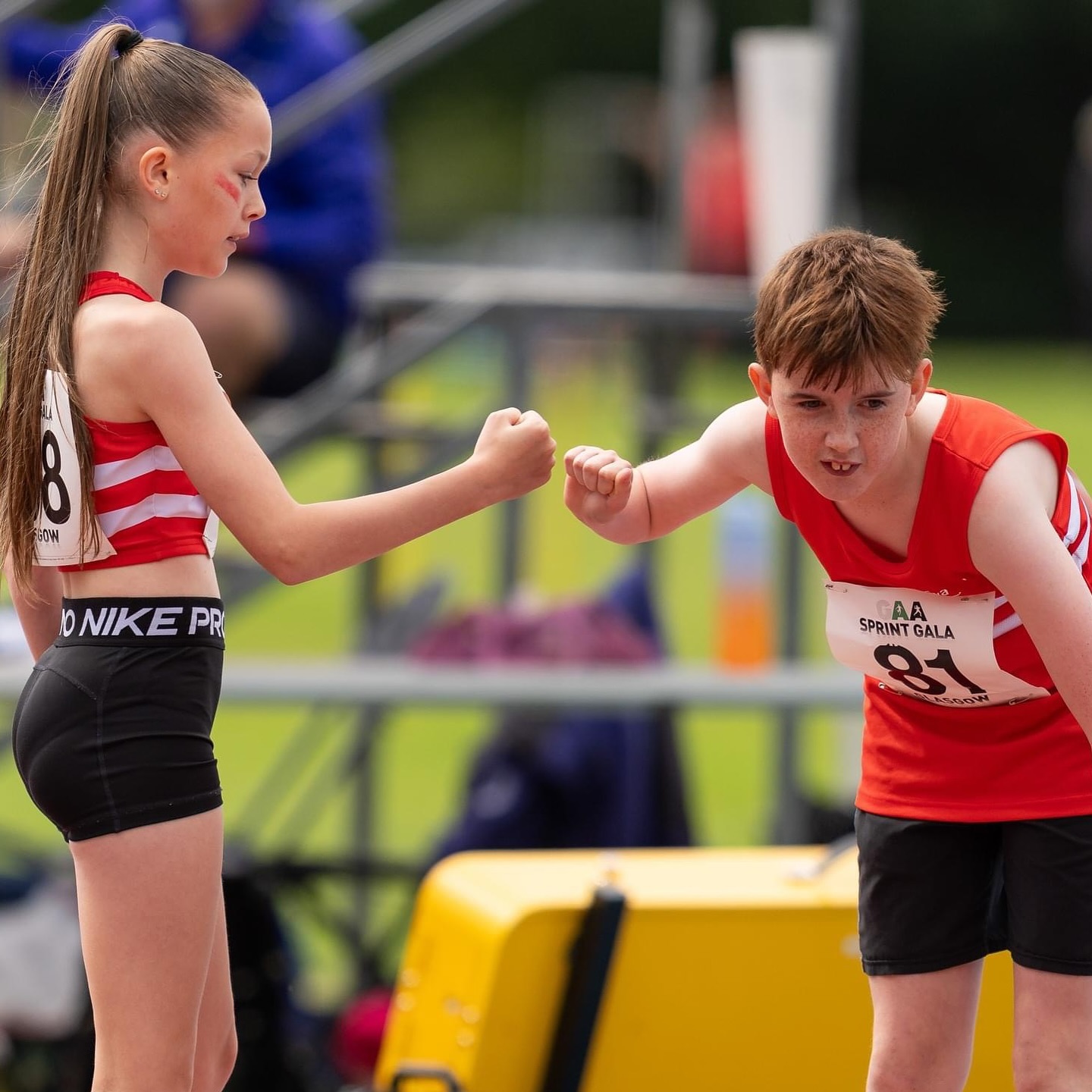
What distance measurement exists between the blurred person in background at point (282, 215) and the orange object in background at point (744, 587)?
109 cm

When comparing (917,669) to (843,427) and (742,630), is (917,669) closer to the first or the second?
(843,427)

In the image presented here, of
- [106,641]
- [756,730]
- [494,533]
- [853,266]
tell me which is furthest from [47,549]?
[756,730]

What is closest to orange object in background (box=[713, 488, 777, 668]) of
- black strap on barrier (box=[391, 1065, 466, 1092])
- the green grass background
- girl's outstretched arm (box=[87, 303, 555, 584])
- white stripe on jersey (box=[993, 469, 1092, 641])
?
the green grass background

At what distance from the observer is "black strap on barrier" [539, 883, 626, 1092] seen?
116 inches

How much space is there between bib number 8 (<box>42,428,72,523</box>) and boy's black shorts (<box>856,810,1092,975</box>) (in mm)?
1106

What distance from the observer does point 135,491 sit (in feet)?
6.63

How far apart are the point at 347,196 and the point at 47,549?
2543 millimetres

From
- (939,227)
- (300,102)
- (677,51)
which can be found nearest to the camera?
(300,102)

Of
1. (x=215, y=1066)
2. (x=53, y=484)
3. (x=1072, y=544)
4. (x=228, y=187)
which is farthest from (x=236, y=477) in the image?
(x=1072, y=544)

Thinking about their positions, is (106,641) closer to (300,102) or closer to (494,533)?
(300,102)

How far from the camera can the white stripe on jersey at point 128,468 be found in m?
2.02

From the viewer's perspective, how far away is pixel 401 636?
4.82 meters

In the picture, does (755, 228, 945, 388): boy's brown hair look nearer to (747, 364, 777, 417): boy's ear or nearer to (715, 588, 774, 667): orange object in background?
(747, 364, 777, 417): boy's ear

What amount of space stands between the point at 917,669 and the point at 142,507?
954 mm
